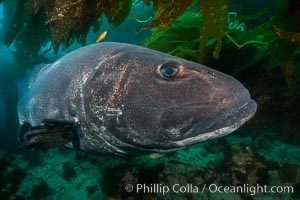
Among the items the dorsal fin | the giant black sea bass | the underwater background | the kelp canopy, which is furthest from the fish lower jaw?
the dorsal fin

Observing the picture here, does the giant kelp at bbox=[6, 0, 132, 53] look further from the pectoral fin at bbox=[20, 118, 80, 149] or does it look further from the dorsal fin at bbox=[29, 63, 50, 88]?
the pectoral fin at bbox=[20, 118, 80, 149]

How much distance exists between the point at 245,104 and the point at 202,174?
2.44 metres

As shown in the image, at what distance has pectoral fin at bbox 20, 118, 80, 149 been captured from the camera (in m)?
2.85

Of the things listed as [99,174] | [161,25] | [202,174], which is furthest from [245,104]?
[99,174]

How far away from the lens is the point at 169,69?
2.48 meters

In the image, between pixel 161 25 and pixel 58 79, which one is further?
pixel 58 79

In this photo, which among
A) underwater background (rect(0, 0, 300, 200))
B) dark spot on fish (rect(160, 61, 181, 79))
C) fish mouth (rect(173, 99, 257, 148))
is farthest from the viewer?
underwater background (rect(0, 0, 300, 200))

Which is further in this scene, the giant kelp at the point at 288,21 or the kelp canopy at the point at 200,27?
the giant kelp at the point at 288,21

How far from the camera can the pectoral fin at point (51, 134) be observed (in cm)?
285

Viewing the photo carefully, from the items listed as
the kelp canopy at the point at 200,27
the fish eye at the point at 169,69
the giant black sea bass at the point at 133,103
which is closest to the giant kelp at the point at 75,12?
the kelp canopy at the point at 200,27

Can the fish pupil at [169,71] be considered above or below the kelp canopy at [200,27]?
below

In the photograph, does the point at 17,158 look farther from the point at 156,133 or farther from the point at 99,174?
the point at 156,133

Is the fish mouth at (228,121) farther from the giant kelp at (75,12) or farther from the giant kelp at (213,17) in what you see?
the giant kelp at (75,12)

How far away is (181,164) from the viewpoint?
4.46 m
